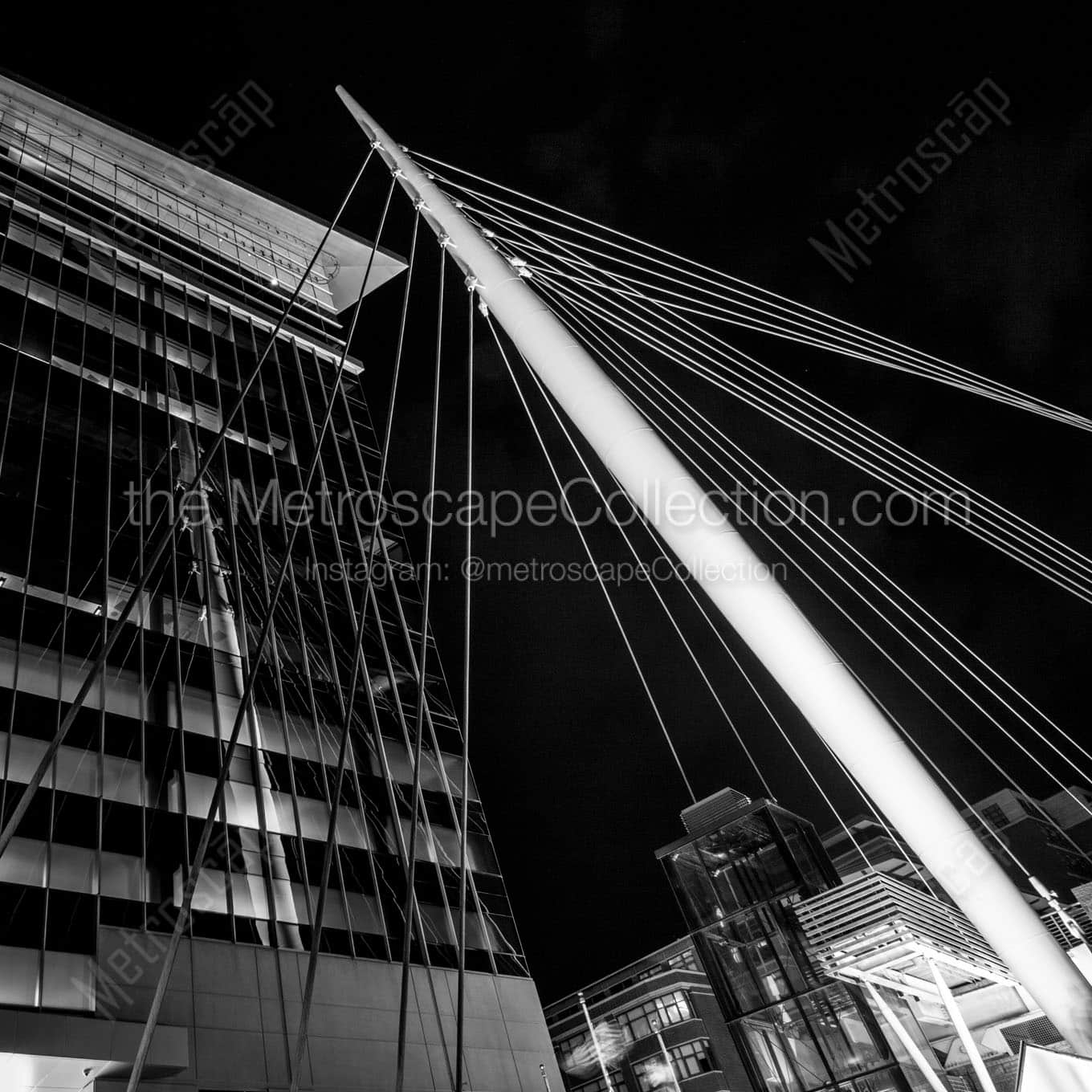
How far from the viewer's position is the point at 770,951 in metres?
37.5

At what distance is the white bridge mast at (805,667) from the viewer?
4504 millimetres

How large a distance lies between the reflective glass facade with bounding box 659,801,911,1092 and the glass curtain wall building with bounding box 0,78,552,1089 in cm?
1943

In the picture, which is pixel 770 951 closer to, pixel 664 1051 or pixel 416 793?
pixel 664 1051

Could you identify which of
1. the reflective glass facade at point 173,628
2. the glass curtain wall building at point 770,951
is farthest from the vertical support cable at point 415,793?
the glass curtain wall building at point 770,951

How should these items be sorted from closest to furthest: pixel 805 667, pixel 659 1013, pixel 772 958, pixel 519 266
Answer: pixel 805 667
pixel 519 266
pixel 772 958
pixel 659 1013

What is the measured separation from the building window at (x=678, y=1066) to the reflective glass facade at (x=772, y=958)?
977 inches

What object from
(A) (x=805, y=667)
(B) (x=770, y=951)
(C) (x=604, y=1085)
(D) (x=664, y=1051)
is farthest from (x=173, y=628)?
(C) (x=604, y=1085)

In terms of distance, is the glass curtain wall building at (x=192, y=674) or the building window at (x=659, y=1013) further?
the building window at (x=659, y=1013)

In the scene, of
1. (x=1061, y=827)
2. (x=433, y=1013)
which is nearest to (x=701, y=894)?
(x=433, y=1013)

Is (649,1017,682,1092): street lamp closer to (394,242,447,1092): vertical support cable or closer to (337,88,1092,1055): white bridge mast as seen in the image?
(394,242,447,1092): vertical support cable

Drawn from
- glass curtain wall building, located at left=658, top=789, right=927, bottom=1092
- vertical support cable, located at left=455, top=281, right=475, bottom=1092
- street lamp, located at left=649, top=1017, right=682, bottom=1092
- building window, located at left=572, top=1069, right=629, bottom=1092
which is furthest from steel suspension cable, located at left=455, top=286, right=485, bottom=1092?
building window, located at left=572, top=1069, right=629, bottom=1092

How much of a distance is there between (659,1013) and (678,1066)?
13.1 feet

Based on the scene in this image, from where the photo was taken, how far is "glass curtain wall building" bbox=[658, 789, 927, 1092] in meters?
34.2

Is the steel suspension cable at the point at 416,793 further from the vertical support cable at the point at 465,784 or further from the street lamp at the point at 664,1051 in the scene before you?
the street lamp at the point at 664,1051
